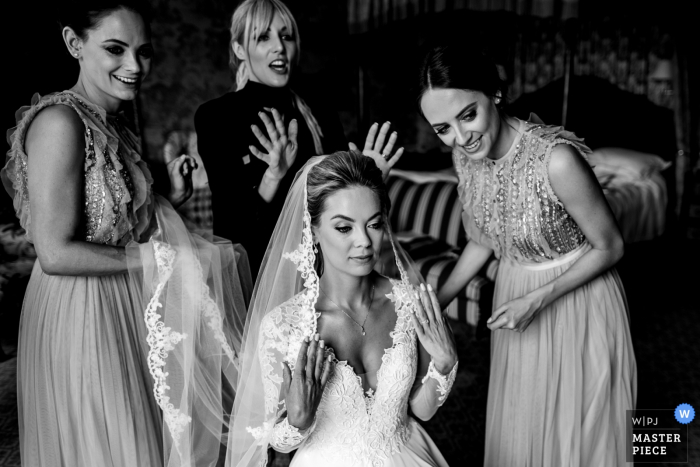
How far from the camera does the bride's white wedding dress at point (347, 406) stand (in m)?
1.66

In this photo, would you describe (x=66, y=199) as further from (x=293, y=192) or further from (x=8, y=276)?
(x=8, y=276)

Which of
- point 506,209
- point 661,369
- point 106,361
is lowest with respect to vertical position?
point 661,369

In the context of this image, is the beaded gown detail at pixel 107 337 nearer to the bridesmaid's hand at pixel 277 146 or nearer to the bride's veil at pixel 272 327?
the bride's veil at pixel 272 327

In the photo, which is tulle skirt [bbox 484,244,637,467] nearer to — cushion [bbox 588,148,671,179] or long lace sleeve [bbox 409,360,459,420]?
long lace sleeve [bbox 409,360,459,420]

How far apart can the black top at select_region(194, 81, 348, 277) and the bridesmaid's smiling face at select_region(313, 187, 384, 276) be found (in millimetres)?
393

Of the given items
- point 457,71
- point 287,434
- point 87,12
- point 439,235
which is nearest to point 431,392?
point 287,434

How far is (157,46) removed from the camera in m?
5.27

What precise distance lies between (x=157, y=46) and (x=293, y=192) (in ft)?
13.5

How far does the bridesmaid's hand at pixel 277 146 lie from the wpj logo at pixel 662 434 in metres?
1.92

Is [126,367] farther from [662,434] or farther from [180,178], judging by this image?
[662,434]

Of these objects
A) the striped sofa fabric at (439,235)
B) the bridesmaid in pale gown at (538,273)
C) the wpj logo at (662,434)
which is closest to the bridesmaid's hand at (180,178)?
the bridesmaid in pale gown at (538,273)

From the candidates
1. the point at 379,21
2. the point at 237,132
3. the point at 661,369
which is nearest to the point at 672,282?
the point at 661,369

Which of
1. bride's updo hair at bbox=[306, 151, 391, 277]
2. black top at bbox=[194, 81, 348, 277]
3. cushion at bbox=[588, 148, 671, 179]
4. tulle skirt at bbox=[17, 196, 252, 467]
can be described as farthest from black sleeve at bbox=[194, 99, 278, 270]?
cushion at bbox=[588, 148, 671, 179]

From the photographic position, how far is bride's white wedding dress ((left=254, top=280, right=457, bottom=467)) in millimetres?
1664
